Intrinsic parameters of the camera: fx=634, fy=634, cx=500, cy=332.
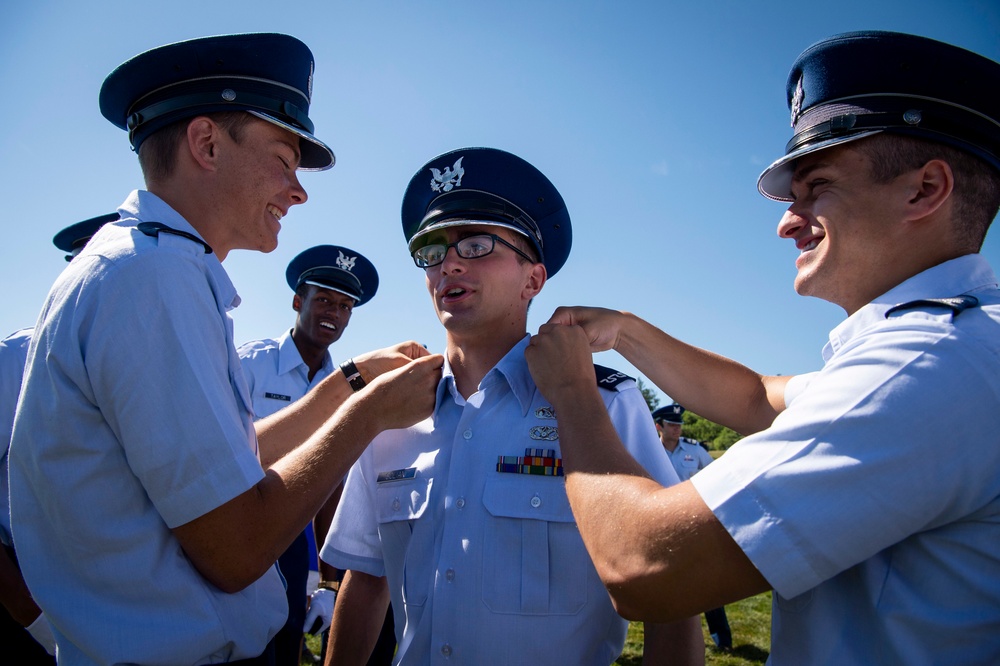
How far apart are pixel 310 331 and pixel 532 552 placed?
5.36m

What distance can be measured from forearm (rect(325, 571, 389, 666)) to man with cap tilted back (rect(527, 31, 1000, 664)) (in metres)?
1.63

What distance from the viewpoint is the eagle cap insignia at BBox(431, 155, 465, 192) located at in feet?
10.8

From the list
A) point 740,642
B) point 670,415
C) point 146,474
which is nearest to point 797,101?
point 146,474

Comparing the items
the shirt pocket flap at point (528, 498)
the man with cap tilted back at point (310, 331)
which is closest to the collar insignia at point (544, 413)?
the shirt pocket flap at point (528, 498)

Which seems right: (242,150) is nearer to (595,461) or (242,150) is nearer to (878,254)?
(595,461)

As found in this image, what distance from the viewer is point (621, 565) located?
1.62 metres

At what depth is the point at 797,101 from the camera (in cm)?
236

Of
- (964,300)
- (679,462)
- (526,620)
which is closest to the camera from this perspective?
(964,300)

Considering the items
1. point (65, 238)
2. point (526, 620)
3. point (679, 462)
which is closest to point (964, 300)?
point (526, 620)

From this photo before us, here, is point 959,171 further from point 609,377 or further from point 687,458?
point 687,458

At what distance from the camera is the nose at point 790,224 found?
2204 millimetres

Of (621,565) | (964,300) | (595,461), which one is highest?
(964,300)

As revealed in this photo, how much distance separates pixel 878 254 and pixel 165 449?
2.21 metres

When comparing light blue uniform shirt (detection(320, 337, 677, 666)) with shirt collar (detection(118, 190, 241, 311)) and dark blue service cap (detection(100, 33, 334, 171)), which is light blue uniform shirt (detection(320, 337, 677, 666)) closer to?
shirt collar (detection(118, 190, 241, 311))
